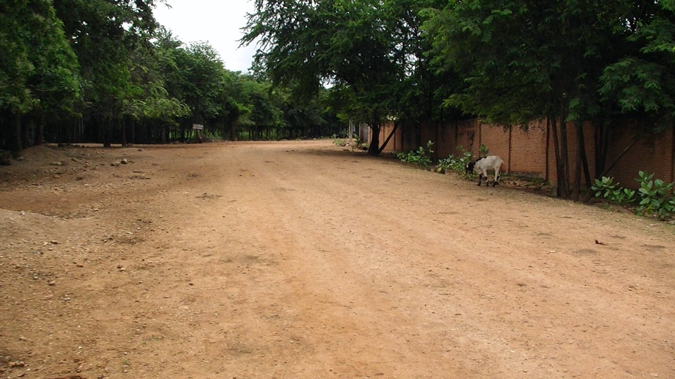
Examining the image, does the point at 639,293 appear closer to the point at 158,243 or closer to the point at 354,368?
the point at 354,368

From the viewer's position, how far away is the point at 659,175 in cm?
1216

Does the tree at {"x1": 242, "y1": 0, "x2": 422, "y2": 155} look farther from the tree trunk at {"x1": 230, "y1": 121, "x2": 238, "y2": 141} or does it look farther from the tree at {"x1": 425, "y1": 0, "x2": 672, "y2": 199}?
the tree trunk at {"x1": 230, "y1": 121, "x2": 238, "y2": 141}

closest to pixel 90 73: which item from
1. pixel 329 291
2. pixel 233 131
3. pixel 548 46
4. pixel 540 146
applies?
pixel 548 46

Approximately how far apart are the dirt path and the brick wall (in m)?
3.78

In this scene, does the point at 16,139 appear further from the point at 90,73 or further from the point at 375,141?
the point at 375,141

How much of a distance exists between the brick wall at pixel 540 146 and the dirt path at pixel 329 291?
3.78m

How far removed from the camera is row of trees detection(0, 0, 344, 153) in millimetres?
10250

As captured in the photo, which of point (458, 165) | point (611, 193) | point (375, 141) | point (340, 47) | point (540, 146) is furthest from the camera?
point (375, 141)

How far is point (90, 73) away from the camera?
17.5 m

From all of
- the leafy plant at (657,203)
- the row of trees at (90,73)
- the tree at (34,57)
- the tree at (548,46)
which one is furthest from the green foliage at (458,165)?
the tree at (34,57)

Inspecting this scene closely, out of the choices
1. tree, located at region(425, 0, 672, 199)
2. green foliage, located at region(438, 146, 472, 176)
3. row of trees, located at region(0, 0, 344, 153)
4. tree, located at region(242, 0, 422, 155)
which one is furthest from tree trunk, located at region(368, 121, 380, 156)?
tree, located at region(425, 0, 672, 199)

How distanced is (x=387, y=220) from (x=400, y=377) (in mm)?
5415

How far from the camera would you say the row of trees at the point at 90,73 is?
33.6ft

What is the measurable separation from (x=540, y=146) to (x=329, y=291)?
570 inches
